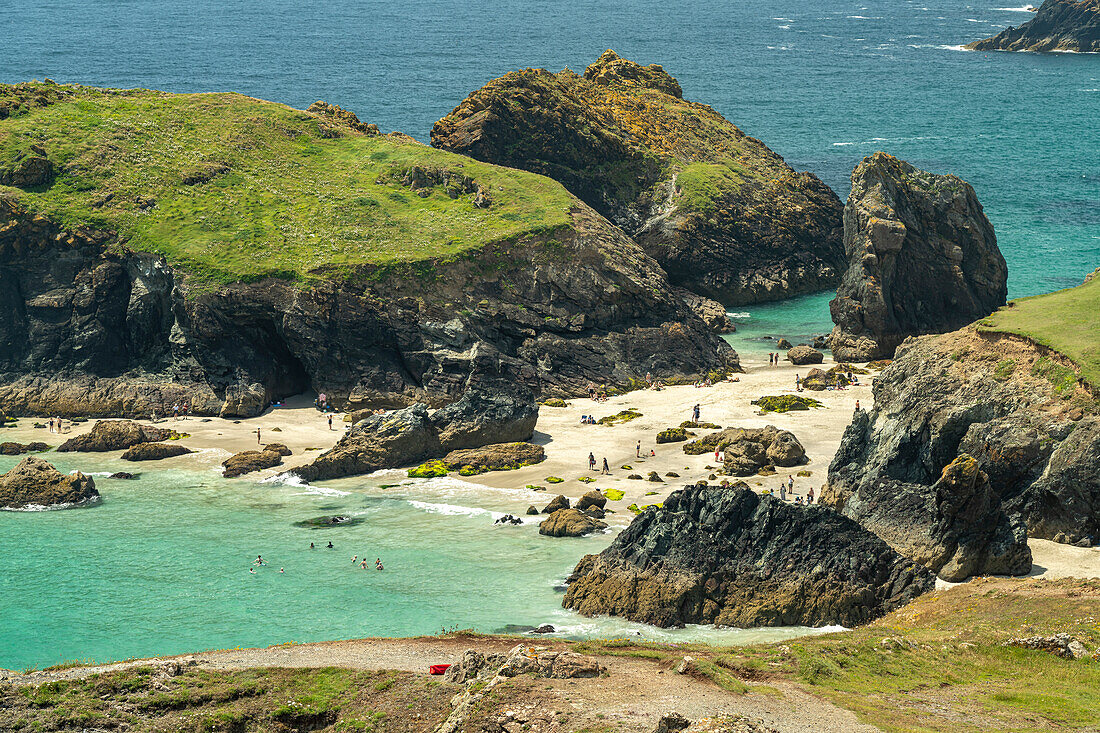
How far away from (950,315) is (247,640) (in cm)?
6892

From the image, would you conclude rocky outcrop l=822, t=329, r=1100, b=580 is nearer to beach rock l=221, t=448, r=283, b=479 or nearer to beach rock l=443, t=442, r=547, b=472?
beach rock l=443, t=442, r=547, b=472

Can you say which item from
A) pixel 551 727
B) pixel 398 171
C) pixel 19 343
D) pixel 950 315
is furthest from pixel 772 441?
pixel 19 343

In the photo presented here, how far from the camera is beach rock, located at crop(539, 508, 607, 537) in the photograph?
58406mm

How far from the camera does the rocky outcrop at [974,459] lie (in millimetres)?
47062

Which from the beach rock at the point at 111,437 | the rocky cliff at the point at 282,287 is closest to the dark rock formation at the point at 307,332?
the rocky cliff at the point at 282,287

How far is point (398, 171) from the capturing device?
4134 inches

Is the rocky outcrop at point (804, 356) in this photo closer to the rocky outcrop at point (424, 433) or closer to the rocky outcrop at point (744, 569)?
the rocky outcrop at point (424, 433)

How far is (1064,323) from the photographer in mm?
57656

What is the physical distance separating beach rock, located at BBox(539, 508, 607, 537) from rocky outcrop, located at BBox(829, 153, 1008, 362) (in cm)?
3889

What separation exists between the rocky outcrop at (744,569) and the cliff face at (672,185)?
62920 millimetres

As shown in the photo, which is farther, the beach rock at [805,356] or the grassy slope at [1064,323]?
the beach rock at [805,356]

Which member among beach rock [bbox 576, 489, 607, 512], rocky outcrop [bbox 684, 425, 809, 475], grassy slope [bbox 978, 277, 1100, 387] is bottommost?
beach rock [bbox 576, 489, 607, 512]

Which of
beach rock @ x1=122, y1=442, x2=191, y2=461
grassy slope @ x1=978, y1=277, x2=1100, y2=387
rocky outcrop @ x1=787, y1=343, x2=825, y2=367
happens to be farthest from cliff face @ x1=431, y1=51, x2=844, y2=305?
beach rock @ x1=122, y1=442, x2=191, y2=461

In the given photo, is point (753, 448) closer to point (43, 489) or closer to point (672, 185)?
point (43, 489)
